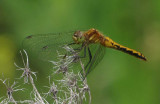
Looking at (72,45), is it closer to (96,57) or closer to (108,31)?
(96,57)

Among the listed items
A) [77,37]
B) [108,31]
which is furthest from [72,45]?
[108,31]

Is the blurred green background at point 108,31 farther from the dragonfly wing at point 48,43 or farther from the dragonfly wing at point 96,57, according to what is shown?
the dragonfly wing at point 48,43

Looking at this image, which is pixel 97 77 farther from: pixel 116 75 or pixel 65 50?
pixel 65 50

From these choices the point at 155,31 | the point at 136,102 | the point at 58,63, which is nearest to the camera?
the point at 58,63

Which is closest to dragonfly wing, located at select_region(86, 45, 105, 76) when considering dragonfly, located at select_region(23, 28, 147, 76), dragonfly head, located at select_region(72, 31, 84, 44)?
dragonfly, located at select_region(23, 28, 147, 76)

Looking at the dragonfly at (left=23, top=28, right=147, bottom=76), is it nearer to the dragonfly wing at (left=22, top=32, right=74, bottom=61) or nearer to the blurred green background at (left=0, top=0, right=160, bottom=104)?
the dragonfly wing at (left=22, top=32, right=74, bottom=61)

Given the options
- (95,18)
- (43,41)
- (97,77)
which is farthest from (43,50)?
(95,18)
